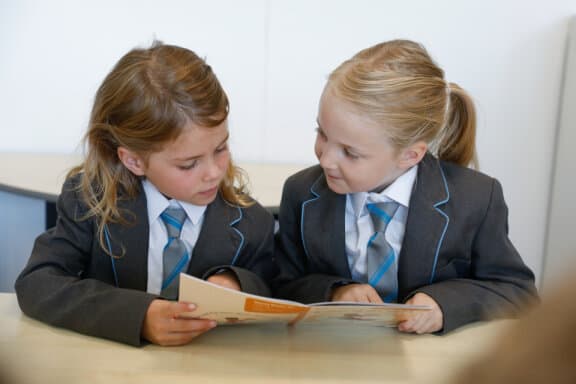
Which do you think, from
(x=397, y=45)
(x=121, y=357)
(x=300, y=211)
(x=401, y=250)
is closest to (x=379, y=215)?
(x=401, y=250)

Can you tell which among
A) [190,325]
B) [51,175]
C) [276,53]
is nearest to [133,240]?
[190,325]

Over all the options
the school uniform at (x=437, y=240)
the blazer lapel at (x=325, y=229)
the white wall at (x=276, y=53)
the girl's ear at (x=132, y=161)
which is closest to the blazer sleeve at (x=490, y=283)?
the school uniform at (x=437, y=240)

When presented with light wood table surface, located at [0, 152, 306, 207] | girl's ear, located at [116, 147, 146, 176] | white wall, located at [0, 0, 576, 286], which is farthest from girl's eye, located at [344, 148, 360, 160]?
white wall, located at [0, 0, 576, 286]

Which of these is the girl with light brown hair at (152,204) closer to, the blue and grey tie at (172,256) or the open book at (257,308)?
the blue and grey tie at (172,256)

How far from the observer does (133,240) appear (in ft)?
5.08

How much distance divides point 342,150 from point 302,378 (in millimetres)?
570

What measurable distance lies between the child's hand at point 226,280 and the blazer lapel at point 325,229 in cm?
24

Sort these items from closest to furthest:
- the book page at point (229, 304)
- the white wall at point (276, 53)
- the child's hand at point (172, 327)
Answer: the book page at point (229, 304)
the child's hand at point (172, 327)
the white wall at point (276, 53)

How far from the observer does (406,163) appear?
1578 mm

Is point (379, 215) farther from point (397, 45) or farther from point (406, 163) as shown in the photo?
point (397, 45)

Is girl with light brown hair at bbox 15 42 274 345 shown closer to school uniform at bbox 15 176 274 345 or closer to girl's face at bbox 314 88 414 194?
school uniform at bbox 15 176 274 345

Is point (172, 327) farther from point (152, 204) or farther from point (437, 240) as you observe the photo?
point (437, 240)

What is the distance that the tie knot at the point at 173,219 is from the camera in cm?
158

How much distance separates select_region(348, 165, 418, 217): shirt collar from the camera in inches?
61.9
